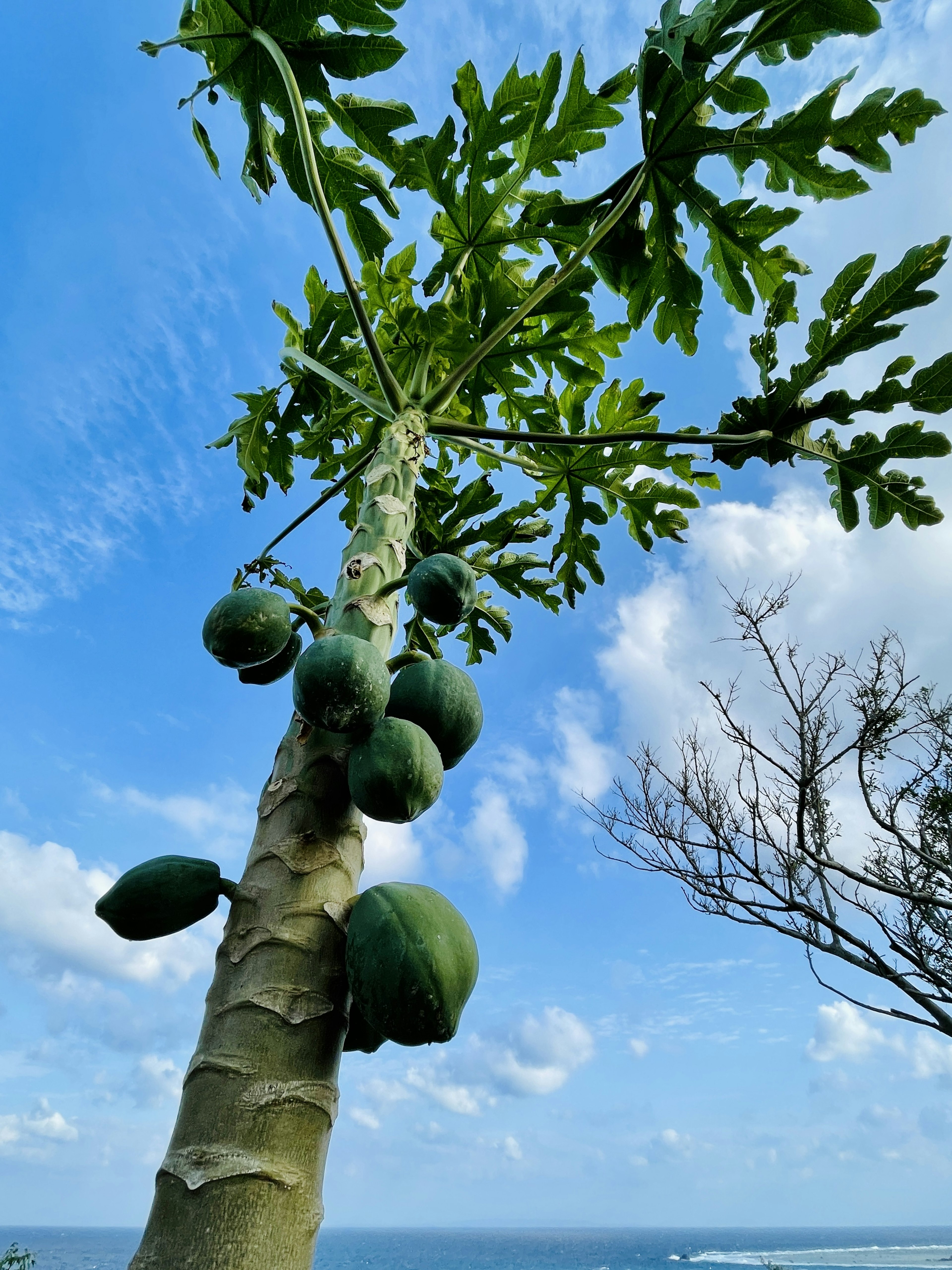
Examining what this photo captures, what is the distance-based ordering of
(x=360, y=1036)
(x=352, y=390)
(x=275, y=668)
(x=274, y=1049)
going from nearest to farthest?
(x=274, y=1049) → (x=360, y=1036) → (x=275, y=668) → (x=352, y=390)

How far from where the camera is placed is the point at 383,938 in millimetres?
1197

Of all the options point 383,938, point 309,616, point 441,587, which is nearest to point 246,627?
point 309,616

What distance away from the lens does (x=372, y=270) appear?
2.94 metres

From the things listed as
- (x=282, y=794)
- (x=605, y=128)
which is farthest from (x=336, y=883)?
(x=605, y=128)

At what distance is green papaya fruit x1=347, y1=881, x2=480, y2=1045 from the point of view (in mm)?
1173

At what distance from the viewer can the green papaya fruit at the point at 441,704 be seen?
165 cm

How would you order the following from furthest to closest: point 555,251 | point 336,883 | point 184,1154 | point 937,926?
1. point 937,926
2. point 555,251
3. point 336,883
4. point 184,1154

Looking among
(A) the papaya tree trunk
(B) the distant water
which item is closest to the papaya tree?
(A) the papaya tree trunk

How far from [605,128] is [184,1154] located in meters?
3.46

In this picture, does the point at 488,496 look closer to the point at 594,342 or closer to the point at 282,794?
the point at 594,342

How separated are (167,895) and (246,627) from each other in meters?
0.61

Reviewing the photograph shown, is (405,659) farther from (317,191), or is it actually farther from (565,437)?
(317,191)

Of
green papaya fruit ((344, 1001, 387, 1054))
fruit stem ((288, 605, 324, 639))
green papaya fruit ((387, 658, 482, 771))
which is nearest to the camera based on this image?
green papaya fruit ((344, 1001, 387, 1054))

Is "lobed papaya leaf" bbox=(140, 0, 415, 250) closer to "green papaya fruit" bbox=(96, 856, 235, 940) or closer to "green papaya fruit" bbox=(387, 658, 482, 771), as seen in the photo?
"green papaya fruit" bbox=(387, 658, 482, 771)
